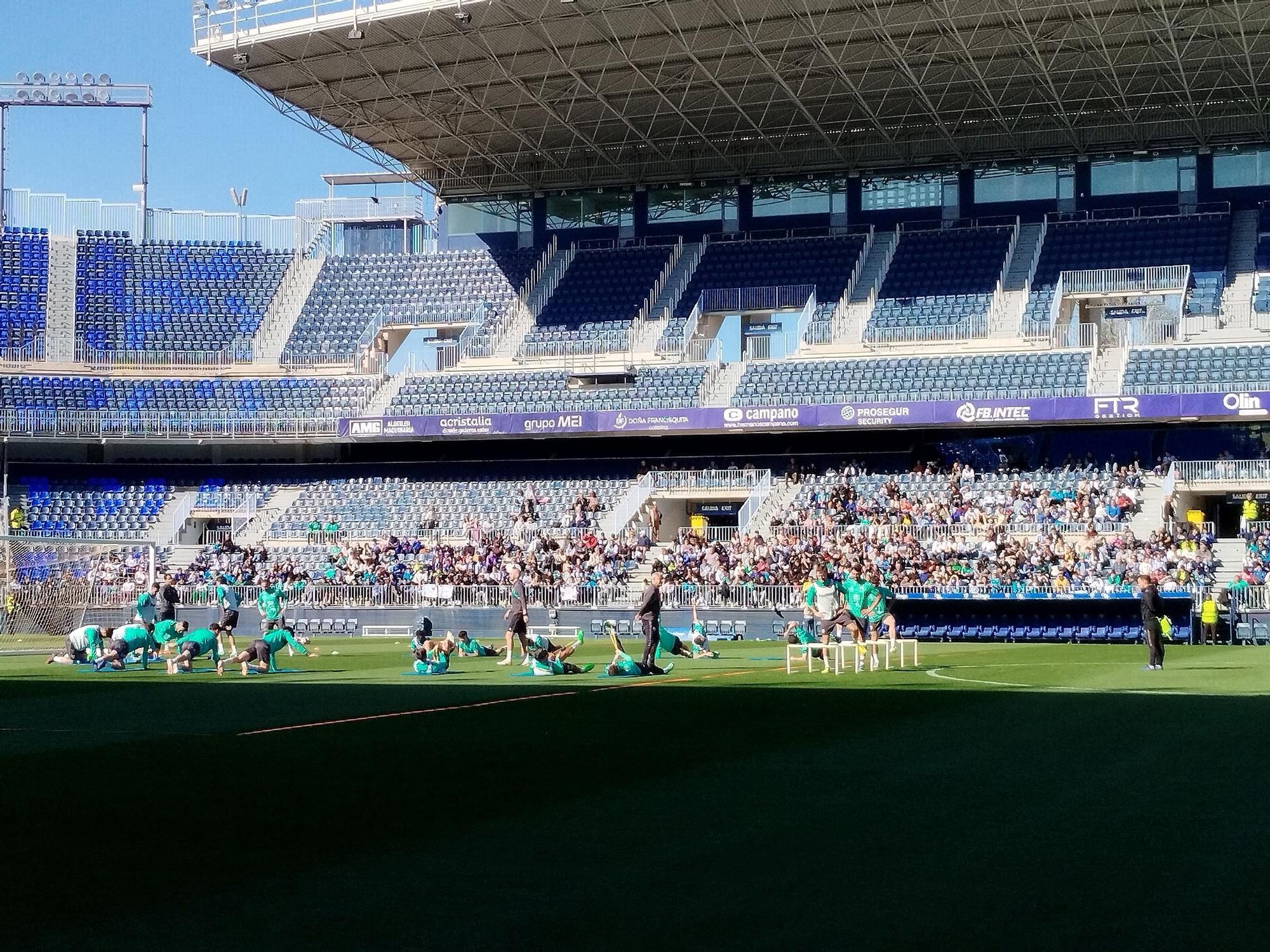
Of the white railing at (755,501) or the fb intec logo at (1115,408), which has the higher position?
the fb intec logo at (1115,408)

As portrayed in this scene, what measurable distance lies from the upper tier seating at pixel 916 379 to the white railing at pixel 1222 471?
397 centimetres

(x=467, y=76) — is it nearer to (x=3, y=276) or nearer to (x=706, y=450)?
(x=706, y=450)

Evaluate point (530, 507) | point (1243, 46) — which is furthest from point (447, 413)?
point (1243, 46)

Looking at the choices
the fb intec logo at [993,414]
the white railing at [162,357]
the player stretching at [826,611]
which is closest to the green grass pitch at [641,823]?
the player stretching at [826,611]

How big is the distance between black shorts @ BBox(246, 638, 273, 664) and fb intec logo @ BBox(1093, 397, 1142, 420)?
2723cm

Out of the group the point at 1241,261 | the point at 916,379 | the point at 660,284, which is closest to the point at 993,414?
the point at 916,379

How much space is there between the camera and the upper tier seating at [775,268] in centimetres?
Result: 5412

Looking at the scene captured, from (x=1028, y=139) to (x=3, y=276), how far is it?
36.6m

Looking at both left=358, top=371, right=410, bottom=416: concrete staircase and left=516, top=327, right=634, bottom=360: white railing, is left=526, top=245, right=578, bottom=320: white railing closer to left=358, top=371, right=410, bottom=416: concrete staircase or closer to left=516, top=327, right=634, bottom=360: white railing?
left=516, top=327, right=634, bottom=360: white railing

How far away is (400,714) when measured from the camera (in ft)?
55.5

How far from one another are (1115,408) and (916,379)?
6.26 metres

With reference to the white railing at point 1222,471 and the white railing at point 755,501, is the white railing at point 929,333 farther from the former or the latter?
the white railing at point 1222,471

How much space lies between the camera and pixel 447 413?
52656mm

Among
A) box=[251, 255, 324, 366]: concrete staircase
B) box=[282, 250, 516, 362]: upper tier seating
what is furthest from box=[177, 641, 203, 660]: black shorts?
box=[251, 255, 324, 366]: concrete staircase
